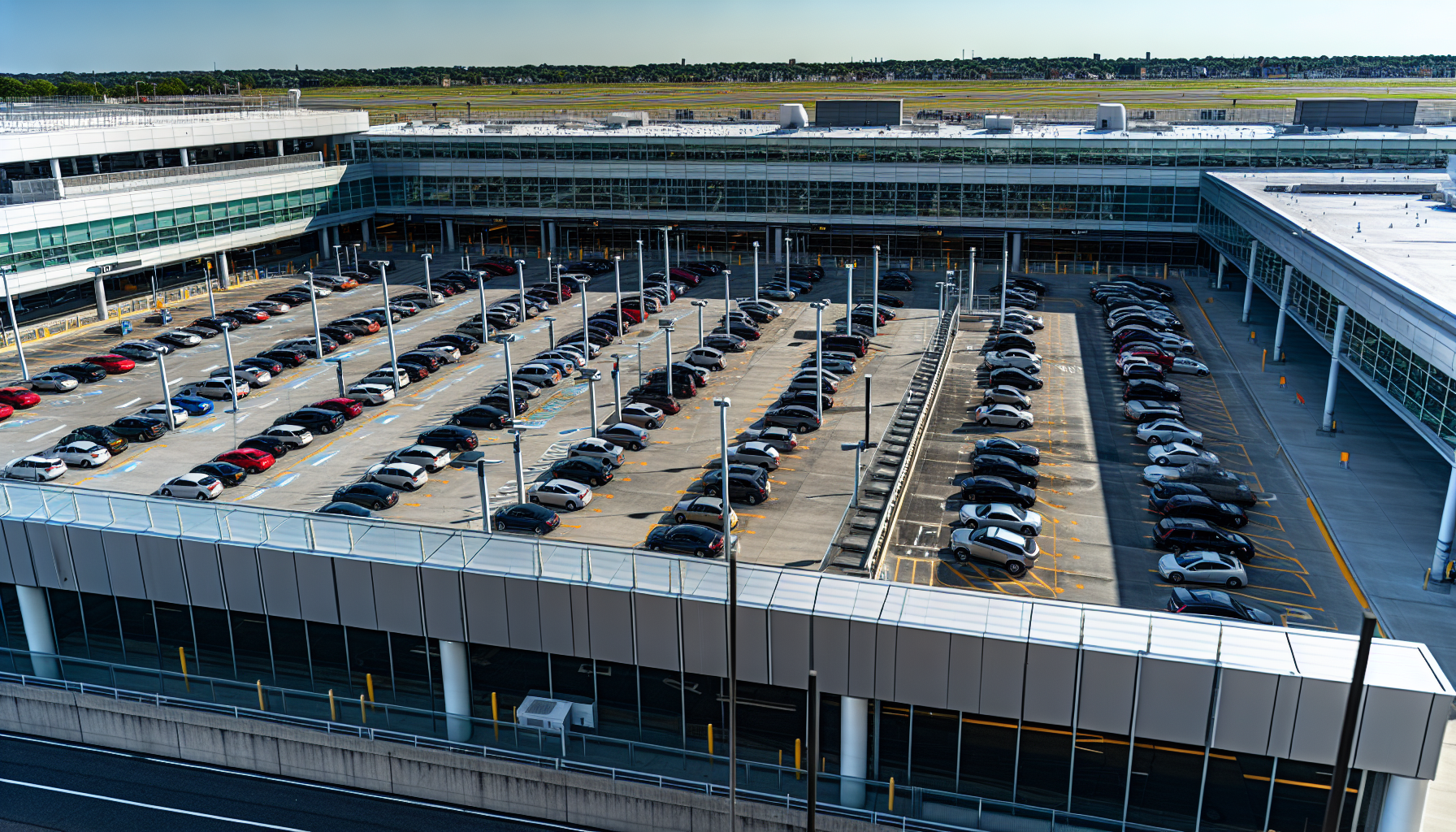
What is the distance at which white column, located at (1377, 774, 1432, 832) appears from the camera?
2064 centimetres

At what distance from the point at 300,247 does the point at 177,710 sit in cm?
7410

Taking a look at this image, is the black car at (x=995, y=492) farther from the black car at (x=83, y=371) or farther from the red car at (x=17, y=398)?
the black car at (x=83, y=371)

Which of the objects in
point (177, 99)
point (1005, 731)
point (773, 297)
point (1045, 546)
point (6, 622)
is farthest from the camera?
point (177, 99)

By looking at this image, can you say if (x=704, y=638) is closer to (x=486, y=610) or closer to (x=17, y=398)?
(x=486, y=610)

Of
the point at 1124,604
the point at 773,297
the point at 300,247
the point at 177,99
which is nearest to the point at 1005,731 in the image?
the point at 1124,604

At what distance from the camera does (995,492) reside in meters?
40.9

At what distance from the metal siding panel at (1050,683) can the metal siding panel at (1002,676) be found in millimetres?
146

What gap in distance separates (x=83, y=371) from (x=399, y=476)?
26.7 meters

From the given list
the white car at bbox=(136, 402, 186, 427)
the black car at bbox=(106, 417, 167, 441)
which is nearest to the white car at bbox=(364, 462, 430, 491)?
the black car at bbox=(106, 417, 167, 441)

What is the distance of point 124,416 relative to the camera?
2045 inches

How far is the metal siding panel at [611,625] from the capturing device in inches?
962

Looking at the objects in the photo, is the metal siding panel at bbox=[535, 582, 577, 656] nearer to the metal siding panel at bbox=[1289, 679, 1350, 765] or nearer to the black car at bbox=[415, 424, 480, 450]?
the metal siding panel at bbox=[1289, 679, 1350, 765]

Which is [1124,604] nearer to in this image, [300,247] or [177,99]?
[300,247]

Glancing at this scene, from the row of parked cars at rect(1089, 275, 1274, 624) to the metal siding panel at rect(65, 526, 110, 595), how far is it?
29.7m
